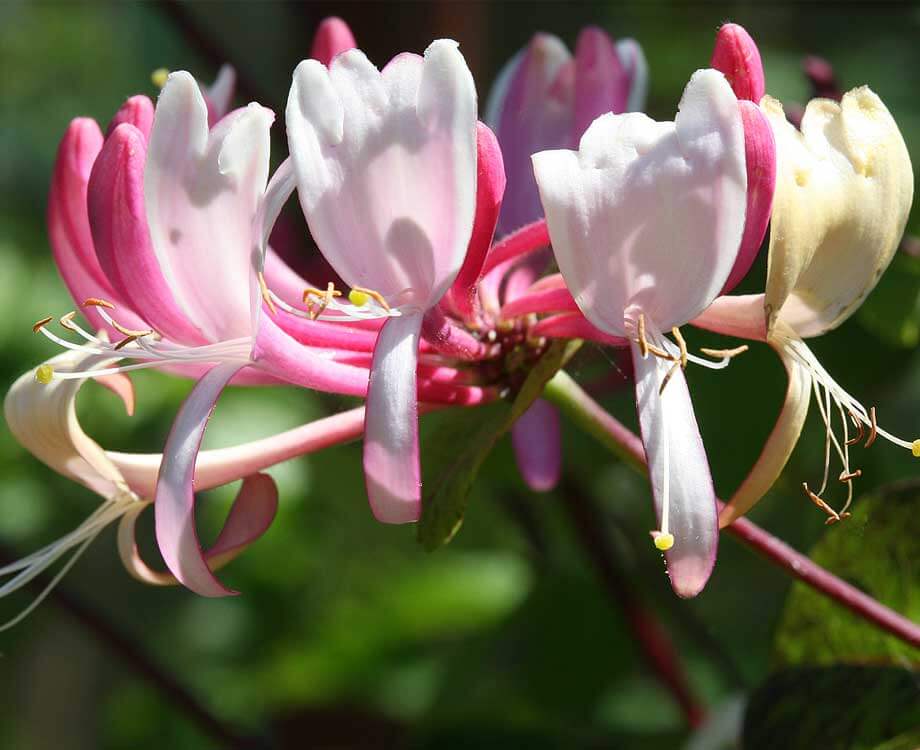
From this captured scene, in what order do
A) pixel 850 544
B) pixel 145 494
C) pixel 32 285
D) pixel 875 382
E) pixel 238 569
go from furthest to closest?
pixel 32 285, pixel 238 569, pixel 875 382, pixel 850 544, pixel 145 494

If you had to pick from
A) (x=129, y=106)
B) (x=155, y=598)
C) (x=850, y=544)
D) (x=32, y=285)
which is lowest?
(x=155, y=598)

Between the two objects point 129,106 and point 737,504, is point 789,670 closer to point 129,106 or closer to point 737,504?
point 737,504

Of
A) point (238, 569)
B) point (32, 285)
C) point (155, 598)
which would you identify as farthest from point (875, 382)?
point (155, 598)

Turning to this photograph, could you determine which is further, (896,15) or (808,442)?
(896,15)

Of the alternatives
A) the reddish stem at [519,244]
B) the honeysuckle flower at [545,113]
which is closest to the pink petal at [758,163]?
the reddish stem at [519,244]

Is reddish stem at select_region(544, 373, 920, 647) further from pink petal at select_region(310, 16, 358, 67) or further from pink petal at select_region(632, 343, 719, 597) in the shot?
pink petal at select_region(310, 16, 358, 67)

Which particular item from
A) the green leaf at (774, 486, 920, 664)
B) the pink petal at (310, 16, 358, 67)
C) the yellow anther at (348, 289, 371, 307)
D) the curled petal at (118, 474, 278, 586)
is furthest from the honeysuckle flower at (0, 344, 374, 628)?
the green leaf at (774, 486, 920, 664)

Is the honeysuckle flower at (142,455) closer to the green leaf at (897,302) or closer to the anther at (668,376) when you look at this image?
the anther at (668,376)

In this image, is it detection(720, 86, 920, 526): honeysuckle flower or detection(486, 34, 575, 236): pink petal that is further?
detection(486, 34, 575, 236): pink petal
